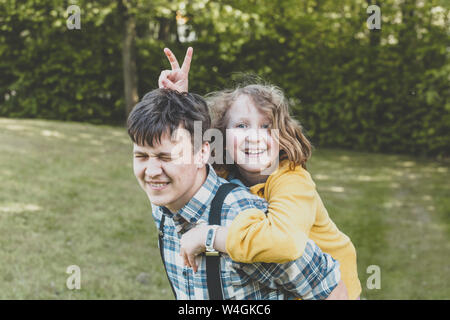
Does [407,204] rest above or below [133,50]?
below

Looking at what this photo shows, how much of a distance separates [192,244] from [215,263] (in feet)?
0.44

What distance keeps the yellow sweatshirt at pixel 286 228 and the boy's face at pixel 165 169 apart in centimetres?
24

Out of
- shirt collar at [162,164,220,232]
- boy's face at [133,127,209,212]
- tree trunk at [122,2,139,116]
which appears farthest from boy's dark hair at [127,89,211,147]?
tree trunk at [122,2,139,116]

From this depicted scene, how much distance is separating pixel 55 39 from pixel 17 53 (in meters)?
1.17

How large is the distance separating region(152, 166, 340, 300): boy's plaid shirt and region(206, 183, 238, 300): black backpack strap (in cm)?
2

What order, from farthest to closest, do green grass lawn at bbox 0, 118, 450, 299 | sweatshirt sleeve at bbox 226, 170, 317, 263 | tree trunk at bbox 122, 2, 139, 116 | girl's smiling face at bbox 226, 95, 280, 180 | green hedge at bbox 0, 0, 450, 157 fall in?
tree trunk at bbox 122, 2, 139, 116 < green hedge at bbox 0, 0, 450, 157 < green grass lawn at bbox 0, 118, 450, 299 < girl's smiling face at bbox 226, 95, 280, 180 < sweatshirt sleeve at bbox 226, 170, 317, 263

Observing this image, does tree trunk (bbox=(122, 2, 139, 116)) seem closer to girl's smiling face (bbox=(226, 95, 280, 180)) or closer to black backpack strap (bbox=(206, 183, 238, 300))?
girl's smiling face (bbox=(226, 95, 280, 180))

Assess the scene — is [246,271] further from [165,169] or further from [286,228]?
[165,169]

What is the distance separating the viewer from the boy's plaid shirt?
74.0 inches

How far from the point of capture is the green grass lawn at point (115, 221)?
5504 mm

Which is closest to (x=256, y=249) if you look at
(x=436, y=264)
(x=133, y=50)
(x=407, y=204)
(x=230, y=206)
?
(x=230, y=206)

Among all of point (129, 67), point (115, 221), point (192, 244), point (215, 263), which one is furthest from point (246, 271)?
point (129, 67)

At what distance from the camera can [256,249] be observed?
1.78m
